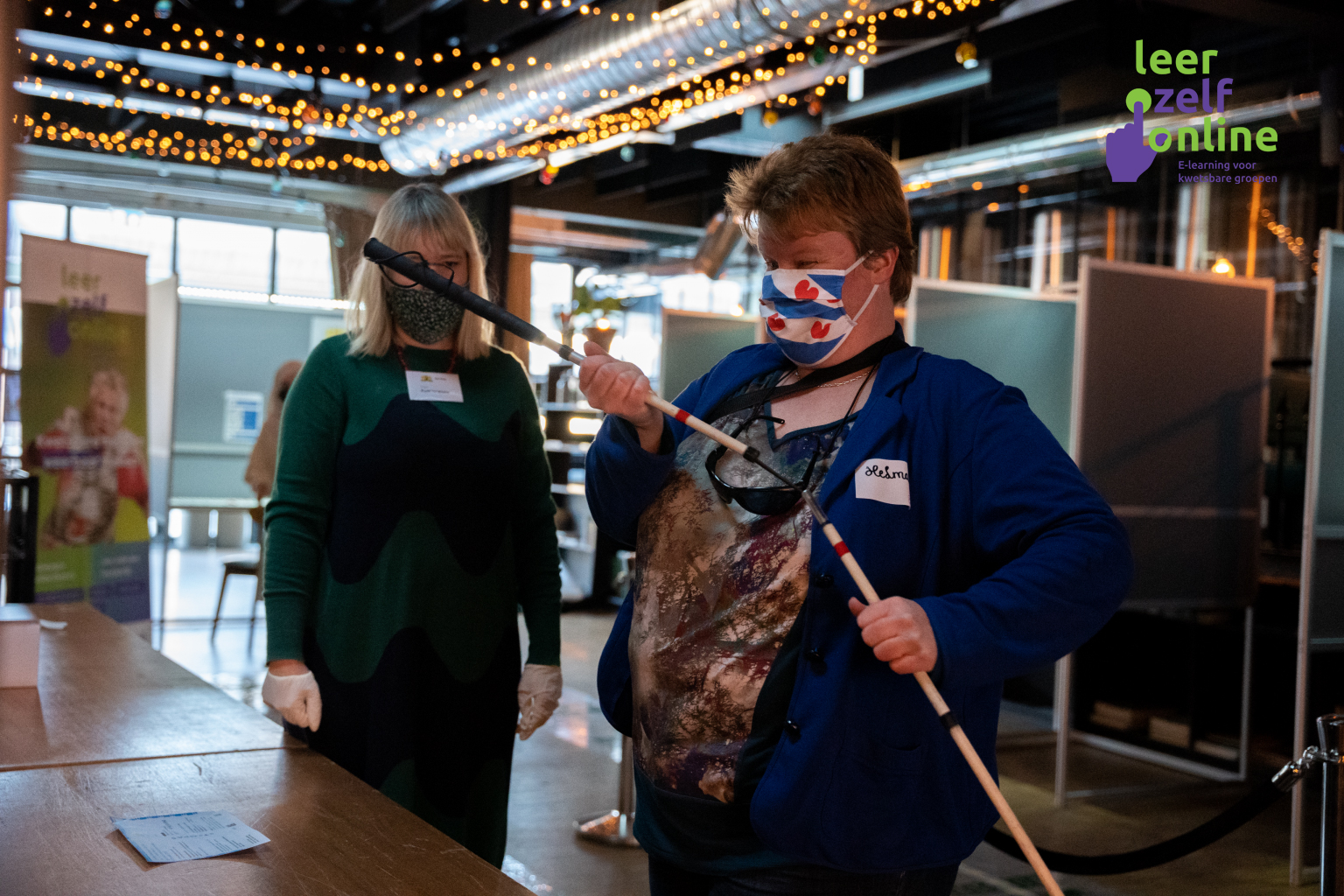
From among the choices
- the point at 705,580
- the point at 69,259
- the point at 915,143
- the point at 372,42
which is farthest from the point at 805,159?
the point at 915,143

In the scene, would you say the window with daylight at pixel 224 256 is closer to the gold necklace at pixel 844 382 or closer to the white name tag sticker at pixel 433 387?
the white name tag sticker at pixel 433 387

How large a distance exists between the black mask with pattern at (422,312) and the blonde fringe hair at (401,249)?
0.01 meters

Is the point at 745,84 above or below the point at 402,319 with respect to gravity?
above

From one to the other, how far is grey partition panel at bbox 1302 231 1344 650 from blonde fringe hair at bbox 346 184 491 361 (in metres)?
2.95

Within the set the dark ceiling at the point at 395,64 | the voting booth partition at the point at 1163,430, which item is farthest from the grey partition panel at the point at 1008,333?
the dark ceiling at the point at 395,64

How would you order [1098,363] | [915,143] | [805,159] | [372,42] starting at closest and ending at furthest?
[805,159] → [1098,363] → [372,42] → [915,143]

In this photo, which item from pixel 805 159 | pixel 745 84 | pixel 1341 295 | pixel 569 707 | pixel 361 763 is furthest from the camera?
pixel 745 84

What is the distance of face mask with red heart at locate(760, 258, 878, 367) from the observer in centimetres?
147

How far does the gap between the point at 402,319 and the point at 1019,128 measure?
7600 mm

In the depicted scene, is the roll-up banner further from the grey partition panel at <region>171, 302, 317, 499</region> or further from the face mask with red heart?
the grey partition panel at <region>171, 302, 317, 499</region>

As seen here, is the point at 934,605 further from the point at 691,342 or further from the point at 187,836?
the point at 691,342

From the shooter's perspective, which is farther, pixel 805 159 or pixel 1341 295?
pixel 1341 295

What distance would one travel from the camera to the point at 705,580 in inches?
56.4

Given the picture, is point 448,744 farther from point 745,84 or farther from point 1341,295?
point 745,84
